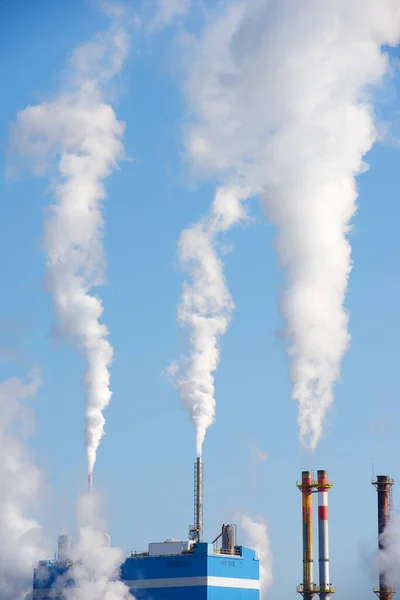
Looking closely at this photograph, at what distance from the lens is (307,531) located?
4013 inches

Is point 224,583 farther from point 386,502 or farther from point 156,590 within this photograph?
point 386,502

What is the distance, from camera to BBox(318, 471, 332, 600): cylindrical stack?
97.7 metres

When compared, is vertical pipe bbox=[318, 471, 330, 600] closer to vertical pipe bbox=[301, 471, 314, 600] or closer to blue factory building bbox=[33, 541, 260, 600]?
vertical pipe bbox=[301, 471, 314, 600]

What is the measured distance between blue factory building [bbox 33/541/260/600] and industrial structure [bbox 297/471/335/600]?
6.82 m

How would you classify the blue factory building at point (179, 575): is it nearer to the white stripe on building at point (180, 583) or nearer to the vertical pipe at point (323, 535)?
the white stripe on building at point (180, 583)

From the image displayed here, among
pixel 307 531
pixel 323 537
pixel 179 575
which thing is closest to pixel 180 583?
pixel 179 575

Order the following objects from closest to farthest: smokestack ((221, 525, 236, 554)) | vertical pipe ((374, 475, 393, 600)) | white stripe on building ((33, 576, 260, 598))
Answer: white stripe on building ((33, 576, 260, 598)) < smokestack ((221, 525, 236, 554)) < vertical pipe ((374, 475, 393, 600))

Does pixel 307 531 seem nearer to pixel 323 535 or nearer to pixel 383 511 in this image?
pixel 323 535

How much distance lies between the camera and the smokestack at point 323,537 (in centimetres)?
9762

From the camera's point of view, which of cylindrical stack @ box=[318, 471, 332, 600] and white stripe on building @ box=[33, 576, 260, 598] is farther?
cylindrical stack @ box=[318, 471, 332, 600]

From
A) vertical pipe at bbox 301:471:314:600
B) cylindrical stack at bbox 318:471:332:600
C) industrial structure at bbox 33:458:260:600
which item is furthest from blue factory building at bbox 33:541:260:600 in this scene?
vertical pipe at bbox 301:471:314:600

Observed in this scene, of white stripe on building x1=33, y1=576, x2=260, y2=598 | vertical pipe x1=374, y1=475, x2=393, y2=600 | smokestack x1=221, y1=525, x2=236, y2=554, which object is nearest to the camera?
white stripe on building x1=33, y1=576, x2=260, y2=598

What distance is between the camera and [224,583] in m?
90.4

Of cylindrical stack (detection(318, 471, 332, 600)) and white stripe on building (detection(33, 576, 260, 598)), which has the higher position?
cylindrical stack (detection(318, 471, 332, 600))
